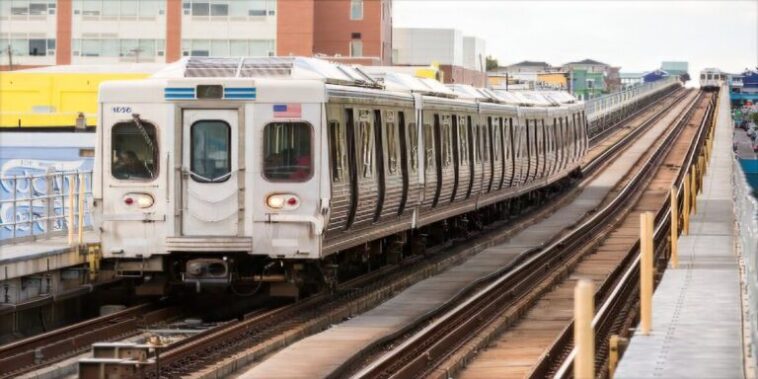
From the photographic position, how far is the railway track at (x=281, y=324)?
631 inches

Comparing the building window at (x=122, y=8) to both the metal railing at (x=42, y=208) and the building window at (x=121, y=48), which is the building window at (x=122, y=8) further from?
the metal railing at (x=42, y=208)

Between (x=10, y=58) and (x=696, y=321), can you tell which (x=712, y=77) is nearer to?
(x=10, y=58)

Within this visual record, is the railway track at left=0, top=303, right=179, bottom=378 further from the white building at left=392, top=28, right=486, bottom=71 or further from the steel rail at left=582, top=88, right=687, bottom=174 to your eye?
the white building at left=392, top=28, right=486, bottom=71

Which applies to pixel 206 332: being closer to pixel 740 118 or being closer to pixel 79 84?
pixel 79 84

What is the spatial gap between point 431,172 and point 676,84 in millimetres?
152346

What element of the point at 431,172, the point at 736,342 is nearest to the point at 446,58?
the point at 431,172

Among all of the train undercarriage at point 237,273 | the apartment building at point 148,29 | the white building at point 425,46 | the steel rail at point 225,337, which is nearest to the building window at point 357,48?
the apartment building at point 148,29

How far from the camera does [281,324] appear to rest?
18938 millimetres

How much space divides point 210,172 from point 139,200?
90cm

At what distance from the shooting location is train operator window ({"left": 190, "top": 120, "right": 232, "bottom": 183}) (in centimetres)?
1973

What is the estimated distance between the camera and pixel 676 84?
176m

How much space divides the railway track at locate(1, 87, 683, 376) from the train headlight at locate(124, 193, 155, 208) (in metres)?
1.81

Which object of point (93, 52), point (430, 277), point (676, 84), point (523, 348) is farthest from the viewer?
point (676, 84)

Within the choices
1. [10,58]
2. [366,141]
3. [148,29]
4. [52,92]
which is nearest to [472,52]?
[148,29]
